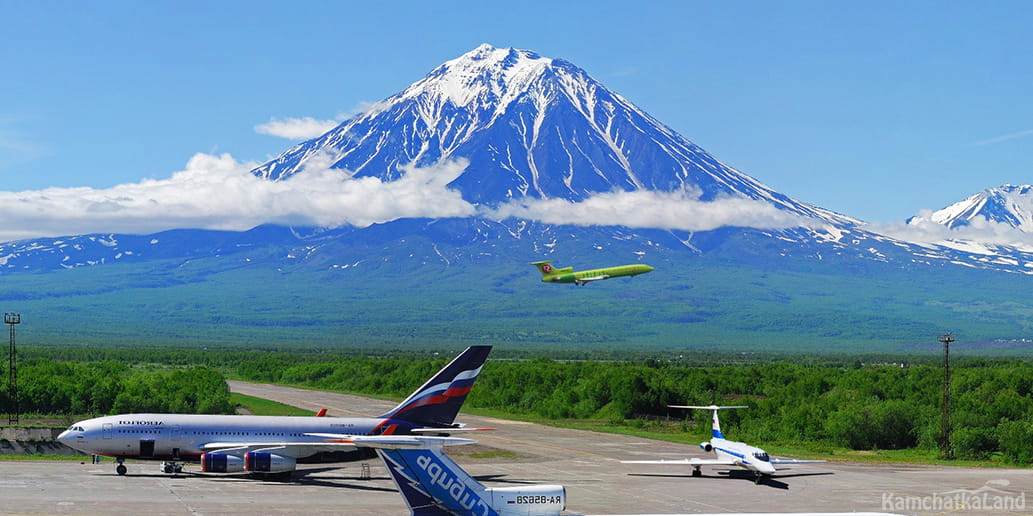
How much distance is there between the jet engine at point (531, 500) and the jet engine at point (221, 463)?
24778 millimetres

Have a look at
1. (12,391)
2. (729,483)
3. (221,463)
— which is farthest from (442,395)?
(12,391)

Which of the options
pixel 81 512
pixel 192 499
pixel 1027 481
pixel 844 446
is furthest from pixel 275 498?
pixel 844 446

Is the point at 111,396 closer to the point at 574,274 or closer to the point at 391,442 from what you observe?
the point at 574,274

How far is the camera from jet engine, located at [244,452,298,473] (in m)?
55.7

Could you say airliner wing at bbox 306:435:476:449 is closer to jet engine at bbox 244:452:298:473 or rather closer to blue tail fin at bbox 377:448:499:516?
blue tail fin at bbox 377:448:499:516

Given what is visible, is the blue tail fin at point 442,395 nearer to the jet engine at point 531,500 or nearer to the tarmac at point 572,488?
the tarmac at point 572,488

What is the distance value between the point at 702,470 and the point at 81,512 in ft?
119

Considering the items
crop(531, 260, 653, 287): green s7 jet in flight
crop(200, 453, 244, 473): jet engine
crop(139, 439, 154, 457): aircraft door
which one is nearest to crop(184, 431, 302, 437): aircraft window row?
crop(200, 453, 244, 473): jet engine

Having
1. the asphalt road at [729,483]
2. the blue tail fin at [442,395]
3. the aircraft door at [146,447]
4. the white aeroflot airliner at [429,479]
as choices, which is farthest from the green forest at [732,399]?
the white aeroflot airliner at [429,479]

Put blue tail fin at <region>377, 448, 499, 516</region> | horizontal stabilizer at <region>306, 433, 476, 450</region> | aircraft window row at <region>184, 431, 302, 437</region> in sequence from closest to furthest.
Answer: horizontal stabilizer at <region>306, 433, 476, 450</region>, blue tail fin at <region>377, 448, 499, 516</region>, aircraft window row at <region>184, 431, 302, 437</region>

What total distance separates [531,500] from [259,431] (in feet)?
84.1

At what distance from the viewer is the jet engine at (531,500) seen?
35.1 meters

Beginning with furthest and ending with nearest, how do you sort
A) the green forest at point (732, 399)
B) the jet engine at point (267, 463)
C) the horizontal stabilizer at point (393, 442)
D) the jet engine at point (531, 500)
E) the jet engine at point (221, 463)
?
the green forest at point (732, 399) < the jet engine at point (267, 463) < the jet engine at point (221, 463) < the jet engine at point (531, 500) < the horizontal stabilizer at point (393, 442)

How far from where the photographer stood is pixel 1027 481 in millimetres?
64438
